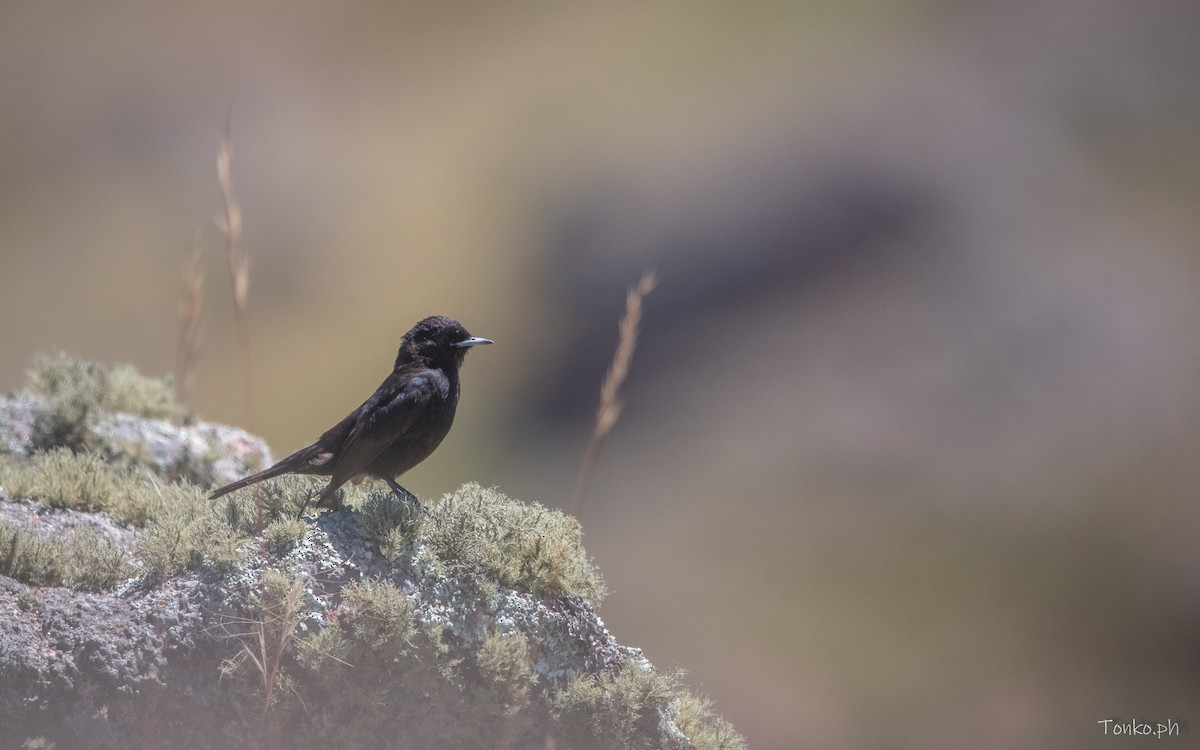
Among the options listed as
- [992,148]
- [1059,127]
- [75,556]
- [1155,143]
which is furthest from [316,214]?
[75,556]

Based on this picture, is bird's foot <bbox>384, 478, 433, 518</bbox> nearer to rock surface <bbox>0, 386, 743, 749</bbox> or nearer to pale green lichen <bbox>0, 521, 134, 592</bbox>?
rock surface <bbox>0, 386, 743, 749</bbox>

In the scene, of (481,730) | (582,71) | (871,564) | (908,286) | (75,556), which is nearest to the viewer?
(481,730)

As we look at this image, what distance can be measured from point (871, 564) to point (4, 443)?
19.1 meters

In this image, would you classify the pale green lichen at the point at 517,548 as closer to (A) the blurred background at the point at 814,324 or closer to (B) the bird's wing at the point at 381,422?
(B) the bird's wing at the point at 381,422

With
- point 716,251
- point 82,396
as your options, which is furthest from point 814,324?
point 82,396

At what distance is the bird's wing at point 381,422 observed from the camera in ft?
20.6

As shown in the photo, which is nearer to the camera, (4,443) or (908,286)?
(4,443)

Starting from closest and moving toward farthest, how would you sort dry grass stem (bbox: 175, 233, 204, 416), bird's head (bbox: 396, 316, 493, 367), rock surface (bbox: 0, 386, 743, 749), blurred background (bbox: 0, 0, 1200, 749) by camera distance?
rock surface (bbox: 0, 386, 743, 749) < dry grass stem (bbox: 175, 233, 204, 416) < bird's head (bbox: 396, 316, 493, 367) < blurred background (bbox: 0, 0, 1200, 749)

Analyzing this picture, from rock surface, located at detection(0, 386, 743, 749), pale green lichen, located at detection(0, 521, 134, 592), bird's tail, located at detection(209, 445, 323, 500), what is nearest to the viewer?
rock surface, located at detection(0, 386, 743, 749)

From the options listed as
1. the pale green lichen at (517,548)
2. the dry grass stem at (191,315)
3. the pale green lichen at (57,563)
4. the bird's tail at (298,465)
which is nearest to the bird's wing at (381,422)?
the bird's tail at (298,465)

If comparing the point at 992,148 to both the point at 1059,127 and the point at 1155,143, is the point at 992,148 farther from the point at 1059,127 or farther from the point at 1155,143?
the point at 1155,143

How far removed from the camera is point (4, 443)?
788 centimetres

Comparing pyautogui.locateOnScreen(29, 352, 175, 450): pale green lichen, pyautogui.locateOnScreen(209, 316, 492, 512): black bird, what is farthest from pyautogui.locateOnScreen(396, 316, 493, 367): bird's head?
pyautogui.locateOnScreen(29, 352, 175, 450): pale green lichen

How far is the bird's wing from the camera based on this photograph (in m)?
6.27
